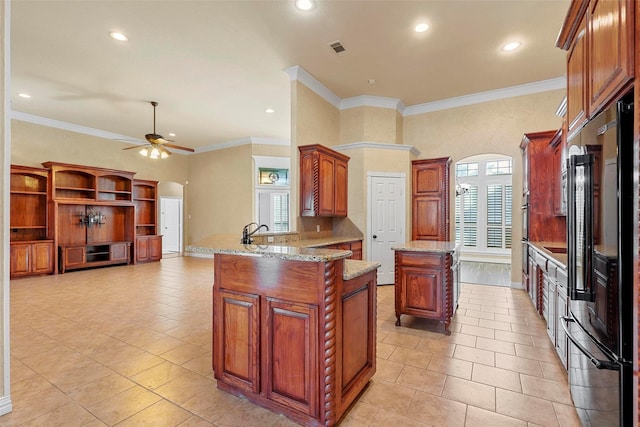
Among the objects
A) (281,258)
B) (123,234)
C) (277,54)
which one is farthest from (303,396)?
(123,234)

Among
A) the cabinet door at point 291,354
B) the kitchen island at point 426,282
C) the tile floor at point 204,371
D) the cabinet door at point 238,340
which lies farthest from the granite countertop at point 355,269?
the kitchen island at point 426,282

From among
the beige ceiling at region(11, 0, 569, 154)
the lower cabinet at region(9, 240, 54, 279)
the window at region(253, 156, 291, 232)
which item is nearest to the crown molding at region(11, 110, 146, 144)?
the beige ceiling at region(11, 0, 569, 154)

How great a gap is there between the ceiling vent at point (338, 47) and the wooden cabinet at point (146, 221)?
6.74 metres

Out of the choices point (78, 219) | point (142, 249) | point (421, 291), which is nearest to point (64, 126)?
point (78, 219)

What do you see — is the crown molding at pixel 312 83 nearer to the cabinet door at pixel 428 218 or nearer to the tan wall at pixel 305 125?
the tan wall at pixel 305 125

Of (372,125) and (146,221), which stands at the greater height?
(372,125)

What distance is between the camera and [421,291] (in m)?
3.32

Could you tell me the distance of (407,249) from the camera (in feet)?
10.9

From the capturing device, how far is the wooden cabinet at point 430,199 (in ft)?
19.1

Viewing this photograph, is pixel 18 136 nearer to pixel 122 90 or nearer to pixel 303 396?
pixel 122 90

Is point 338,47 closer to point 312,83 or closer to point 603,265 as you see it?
point 312,83

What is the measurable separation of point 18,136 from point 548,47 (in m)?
9.96

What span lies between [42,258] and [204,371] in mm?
6253

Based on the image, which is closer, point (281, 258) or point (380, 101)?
point (281, 258)
